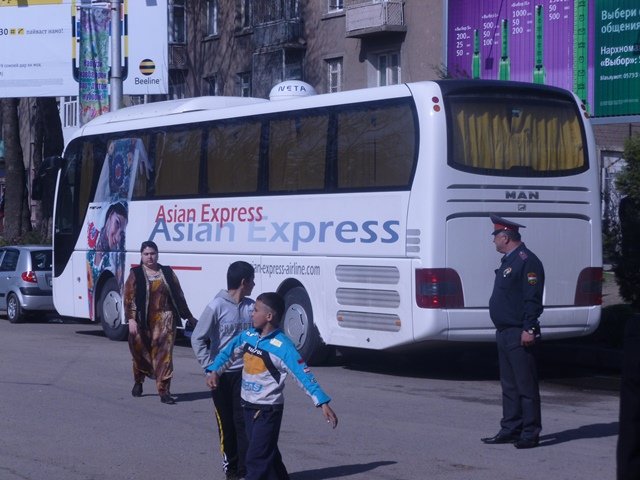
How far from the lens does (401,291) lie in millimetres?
13789

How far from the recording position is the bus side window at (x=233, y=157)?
16.5 metres

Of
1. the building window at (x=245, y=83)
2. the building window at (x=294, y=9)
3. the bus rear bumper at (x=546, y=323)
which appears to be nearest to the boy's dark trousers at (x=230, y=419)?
the bus rear bumper at (x=546, y=323)

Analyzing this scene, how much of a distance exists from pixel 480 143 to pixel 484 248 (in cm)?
123

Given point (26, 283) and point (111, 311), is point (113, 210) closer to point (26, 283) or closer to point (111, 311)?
point (111, 311)

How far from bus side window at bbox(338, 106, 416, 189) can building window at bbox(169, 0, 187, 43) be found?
31.6m

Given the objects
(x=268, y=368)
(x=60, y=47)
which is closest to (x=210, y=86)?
(x=60, y=47)

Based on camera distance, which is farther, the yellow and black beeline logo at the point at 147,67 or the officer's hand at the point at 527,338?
the yellow and black beeline logo at the point at 147,67

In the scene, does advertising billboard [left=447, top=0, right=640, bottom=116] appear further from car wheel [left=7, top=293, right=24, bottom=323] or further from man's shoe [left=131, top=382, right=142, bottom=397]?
man's shoe [left=131, top=382, right=142, bottom=397]

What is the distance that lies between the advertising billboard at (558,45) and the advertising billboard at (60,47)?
6990mm

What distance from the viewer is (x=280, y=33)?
38.2 metres

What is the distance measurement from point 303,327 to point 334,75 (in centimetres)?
2299

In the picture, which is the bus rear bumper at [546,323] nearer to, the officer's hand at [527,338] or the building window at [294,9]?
the officer's hand at [527,338]

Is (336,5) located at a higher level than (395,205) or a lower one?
higher

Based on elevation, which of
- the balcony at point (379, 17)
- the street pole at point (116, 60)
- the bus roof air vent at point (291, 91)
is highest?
the balcony at point (379, 17)
